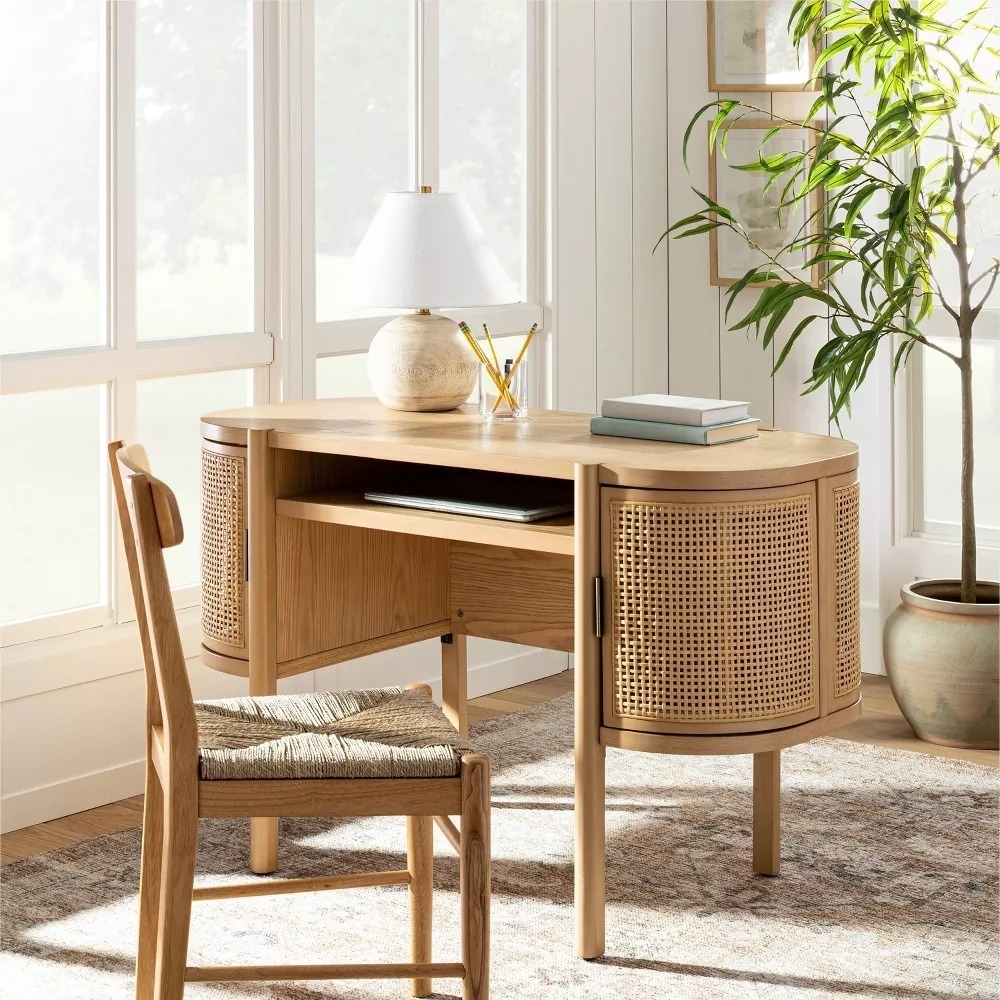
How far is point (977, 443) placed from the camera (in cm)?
414

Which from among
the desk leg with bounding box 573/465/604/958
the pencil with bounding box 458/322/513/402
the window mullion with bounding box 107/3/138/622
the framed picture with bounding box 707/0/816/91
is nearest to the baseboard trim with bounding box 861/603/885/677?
the framed picture with bounding box 707/0/816/91

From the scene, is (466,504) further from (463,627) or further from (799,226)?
(799,226)

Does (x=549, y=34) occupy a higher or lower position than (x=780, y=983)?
higher

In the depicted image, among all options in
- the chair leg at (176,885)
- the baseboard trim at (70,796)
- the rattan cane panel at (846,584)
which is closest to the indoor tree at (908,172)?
the rattan cane panel at (846,584)

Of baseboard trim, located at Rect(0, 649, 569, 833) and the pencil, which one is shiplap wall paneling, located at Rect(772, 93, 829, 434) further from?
baseboard trim, located at Rect(0, 649, 569, 833)

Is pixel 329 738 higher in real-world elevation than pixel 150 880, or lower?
higher

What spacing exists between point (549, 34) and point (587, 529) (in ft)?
6.86

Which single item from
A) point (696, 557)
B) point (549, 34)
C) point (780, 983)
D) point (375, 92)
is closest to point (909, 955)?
point (780, 983)

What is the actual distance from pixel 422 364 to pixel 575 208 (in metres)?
1.42

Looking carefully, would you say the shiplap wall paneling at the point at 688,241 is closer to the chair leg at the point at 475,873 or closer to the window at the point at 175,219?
the window at the point at 175,219

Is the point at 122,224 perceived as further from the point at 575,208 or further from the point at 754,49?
the point at 754,49

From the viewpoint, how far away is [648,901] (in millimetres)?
2760

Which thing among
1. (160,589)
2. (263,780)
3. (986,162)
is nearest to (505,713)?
(986,162)

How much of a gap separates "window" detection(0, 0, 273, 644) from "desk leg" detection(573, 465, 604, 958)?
1.23 meters
